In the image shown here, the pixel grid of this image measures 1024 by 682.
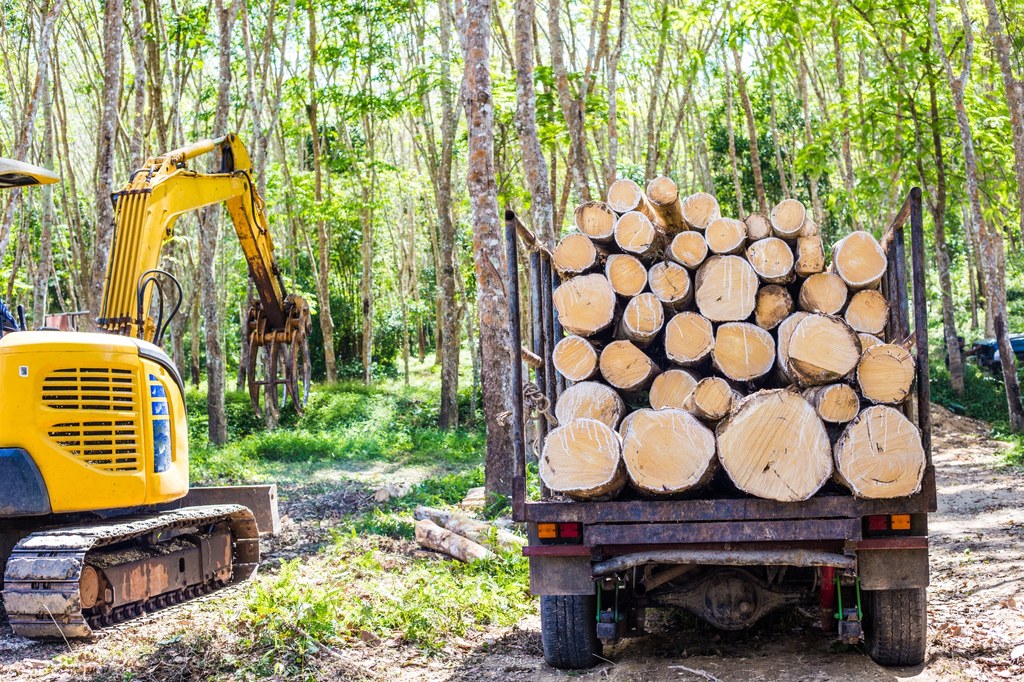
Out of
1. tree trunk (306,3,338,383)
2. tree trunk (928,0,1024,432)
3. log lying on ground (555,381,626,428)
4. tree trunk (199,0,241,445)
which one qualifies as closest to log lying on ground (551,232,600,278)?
log lying on ground (555,381,626,428)

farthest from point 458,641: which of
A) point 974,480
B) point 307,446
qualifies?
point 307,446

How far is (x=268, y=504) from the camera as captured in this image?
8930 mm

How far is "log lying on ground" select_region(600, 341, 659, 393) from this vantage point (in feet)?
19.3

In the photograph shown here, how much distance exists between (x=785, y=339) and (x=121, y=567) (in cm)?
454

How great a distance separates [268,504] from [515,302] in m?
4.08

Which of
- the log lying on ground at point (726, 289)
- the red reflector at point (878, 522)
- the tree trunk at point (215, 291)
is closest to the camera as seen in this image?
the red reflector at point (878, 522)

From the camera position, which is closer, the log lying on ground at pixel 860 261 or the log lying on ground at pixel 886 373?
the log lying on ground at pixel 886 373

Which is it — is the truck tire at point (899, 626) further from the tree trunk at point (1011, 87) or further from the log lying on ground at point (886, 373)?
the tree trunk at point (1011, 87)

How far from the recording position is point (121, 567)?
6.73 m

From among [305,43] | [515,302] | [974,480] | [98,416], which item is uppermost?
[305,43]

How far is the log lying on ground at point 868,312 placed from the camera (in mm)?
5777

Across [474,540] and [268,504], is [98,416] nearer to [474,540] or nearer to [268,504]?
[268,504]

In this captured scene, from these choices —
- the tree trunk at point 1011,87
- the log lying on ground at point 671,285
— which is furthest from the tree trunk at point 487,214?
the tree trunk at point 1011,87

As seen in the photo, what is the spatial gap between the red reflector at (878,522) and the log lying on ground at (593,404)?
4.86 feet
